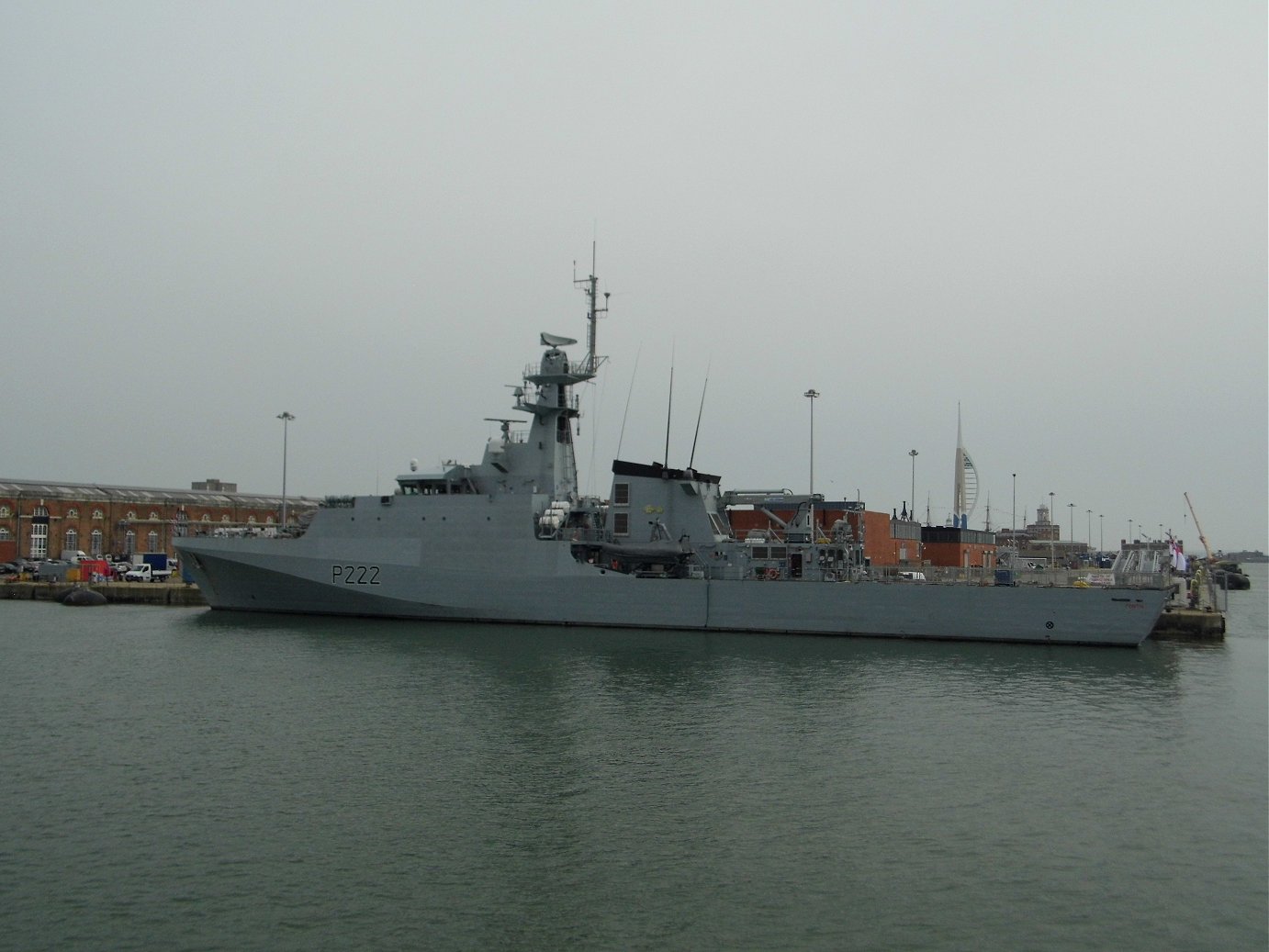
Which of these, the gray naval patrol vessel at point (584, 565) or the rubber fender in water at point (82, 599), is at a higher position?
the gray naval patrol vessel at point (584, 565)

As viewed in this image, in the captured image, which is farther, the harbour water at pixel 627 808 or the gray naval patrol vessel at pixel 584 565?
the gray naval patrol vessel at pixel 584 565

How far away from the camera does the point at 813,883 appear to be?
8.41 metres

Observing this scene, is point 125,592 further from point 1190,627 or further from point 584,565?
point 1190,627

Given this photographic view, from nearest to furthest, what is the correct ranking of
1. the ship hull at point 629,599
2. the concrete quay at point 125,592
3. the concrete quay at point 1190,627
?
the ship hull at point 629,599 < the concrete quay at point 1190,627 < the concrete quay at point 125,592

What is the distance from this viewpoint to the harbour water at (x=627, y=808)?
765 cm

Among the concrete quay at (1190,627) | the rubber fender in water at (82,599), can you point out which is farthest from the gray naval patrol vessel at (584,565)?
the rubber fender in water at (82,599)

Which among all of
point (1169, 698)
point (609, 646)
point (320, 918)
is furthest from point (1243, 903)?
point (609, 646)

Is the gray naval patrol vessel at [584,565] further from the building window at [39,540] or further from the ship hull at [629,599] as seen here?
the building window at [39,540]

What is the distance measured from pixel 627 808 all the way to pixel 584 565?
14352mm

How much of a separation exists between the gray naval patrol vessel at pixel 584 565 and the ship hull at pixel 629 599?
0.03 m

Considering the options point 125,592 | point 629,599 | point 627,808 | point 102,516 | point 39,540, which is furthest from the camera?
point 102,516

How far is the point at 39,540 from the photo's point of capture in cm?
5012

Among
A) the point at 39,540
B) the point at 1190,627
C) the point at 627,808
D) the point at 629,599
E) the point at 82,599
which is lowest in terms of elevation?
the point at 82,599

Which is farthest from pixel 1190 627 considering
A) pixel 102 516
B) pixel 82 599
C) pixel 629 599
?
pixel 102 516
